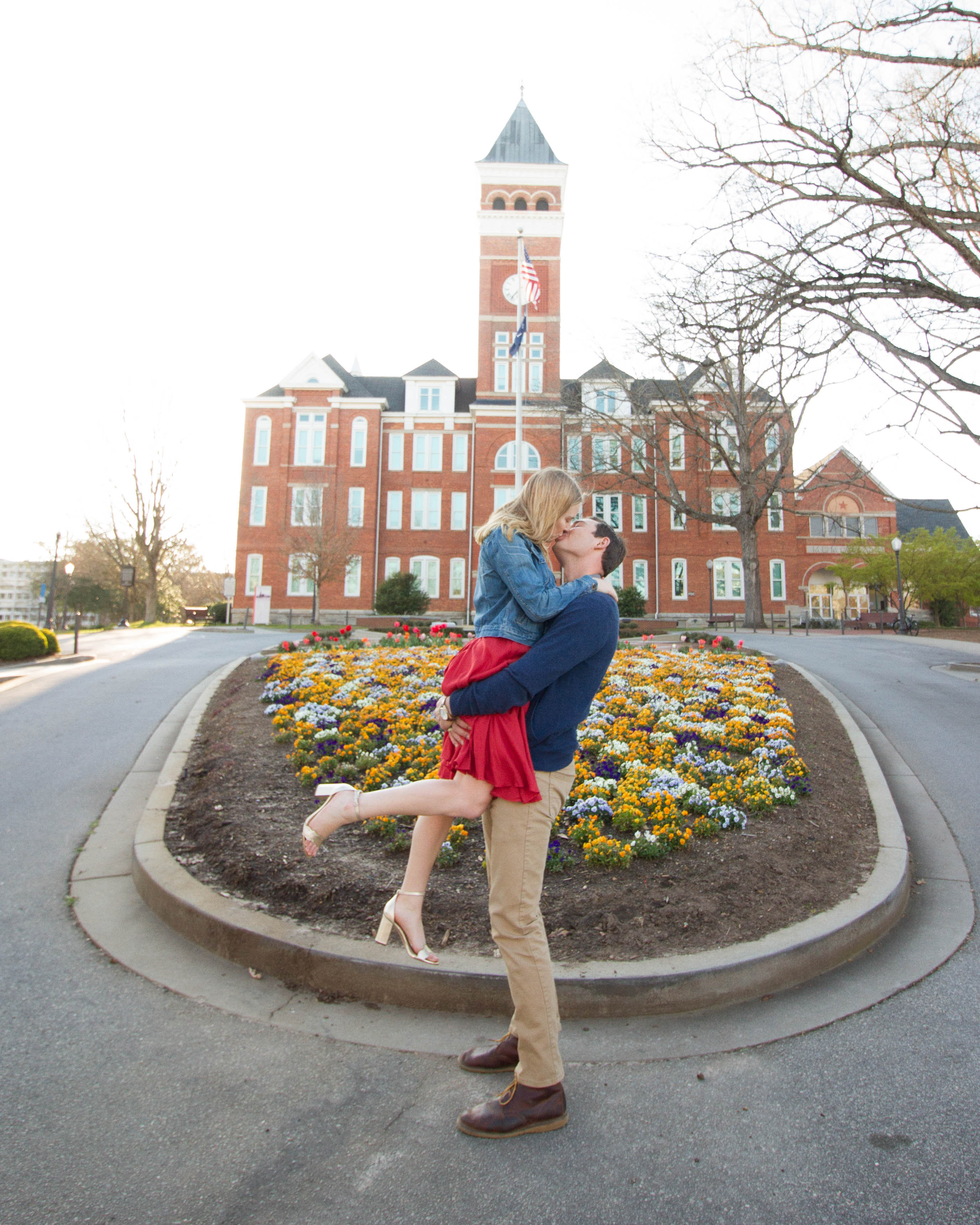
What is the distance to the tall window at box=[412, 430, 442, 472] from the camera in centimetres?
4044

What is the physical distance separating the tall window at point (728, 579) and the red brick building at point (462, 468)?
9cm

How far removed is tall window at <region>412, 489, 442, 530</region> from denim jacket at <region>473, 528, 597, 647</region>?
38.0 metres

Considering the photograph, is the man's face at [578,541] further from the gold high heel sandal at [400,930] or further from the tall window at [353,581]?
the tall window at [353,581]

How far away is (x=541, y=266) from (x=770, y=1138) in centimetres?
4235

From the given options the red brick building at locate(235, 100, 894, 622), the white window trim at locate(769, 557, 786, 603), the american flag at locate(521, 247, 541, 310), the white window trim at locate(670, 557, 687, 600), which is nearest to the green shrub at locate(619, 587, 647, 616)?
the red brick building at locate(235, 100, 894, 622)

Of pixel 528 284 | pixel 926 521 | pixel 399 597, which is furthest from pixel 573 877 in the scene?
pixel 926 521

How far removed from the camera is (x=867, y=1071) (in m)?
2.68

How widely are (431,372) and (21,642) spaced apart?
3007cm

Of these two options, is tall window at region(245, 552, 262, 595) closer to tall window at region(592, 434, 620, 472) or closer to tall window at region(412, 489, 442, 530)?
tall window at region(412, 489, 442, 530)

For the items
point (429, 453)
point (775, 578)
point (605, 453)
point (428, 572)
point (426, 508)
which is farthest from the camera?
point (775, 578)

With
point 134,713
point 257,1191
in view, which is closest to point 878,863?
point 257,1191

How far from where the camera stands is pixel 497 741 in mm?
2449

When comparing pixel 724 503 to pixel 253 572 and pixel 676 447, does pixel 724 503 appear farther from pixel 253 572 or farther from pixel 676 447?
pixel 253 572

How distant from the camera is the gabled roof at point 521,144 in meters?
39.1
